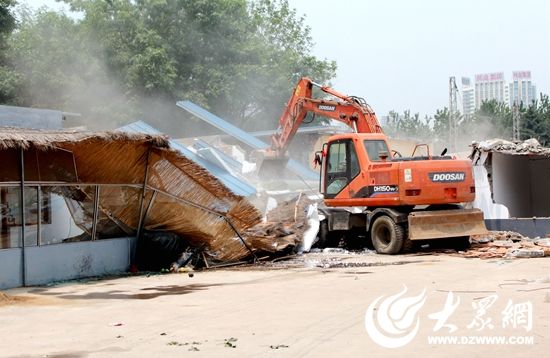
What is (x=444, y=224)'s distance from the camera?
20047 mm

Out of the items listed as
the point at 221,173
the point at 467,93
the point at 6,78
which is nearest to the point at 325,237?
the point at 221,173

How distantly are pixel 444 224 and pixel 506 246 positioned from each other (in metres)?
1.69

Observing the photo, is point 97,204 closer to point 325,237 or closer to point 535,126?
point 325,237

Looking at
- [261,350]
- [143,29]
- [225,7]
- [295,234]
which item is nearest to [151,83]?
[143,29]

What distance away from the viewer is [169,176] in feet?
56.4

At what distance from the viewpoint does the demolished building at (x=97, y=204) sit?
14.7 metres

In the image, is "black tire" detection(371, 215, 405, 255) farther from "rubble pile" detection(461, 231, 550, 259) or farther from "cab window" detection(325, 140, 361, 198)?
"rubble pile" detection(461, 231, 550, 259)

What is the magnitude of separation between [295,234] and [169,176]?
4.63 m

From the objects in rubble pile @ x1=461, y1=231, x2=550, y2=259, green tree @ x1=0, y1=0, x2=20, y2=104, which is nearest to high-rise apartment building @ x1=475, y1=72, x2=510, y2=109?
green tree @ x1=0, y1=0, x2=20, y2=104

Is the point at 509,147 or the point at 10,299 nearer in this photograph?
the point at 10,299

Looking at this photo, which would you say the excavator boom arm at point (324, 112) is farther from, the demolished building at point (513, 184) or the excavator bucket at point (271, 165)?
the demolished building at point (513, 184)

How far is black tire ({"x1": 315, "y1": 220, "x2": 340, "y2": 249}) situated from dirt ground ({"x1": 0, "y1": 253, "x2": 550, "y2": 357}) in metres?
4.79

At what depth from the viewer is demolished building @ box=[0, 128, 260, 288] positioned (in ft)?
Answer: 48.3

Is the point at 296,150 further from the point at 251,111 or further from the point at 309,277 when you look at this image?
the point at 309,277
